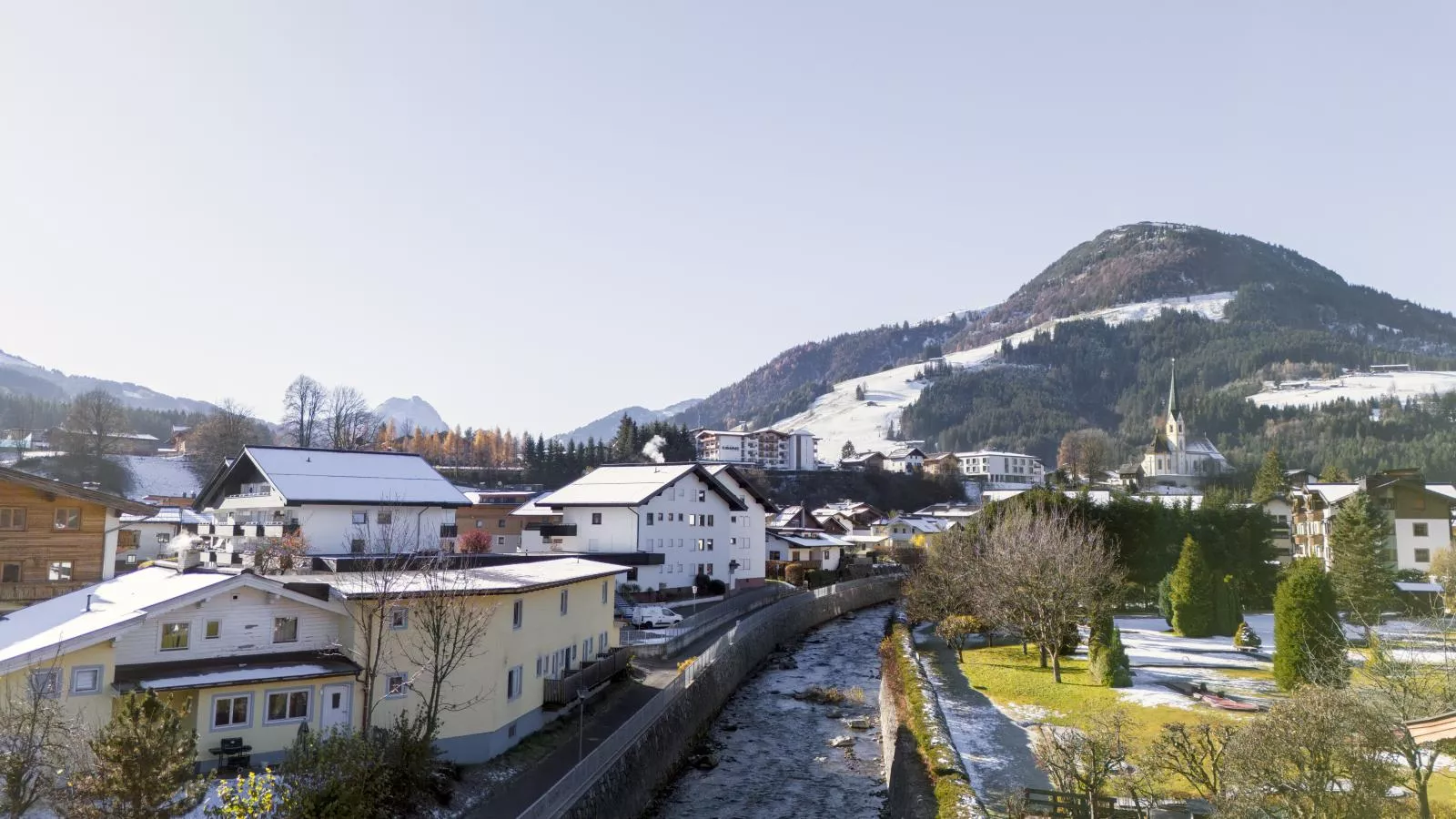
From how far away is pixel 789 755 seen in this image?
32.9 m

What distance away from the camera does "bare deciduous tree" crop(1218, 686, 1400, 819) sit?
48.1 feet

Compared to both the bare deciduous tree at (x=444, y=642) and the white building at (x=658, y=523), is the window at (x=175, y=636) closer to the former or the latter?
the bare deciduous tree at (x=444, y=642)

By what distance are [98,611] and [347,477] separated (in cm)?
2797

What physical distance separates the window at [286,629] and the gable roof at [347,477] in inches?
974

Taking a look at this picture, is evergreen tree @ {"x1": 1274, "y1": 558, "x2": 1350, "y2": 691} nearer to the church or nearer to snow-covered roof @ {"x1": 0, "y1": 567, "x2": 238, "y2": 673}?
snow-covered roof @ {"x1": 0, "y1": 567, "x2": 238, "y2": 673}

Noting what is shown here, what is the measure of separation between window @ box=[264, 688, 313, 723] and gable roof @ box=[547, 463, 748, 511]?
3907cm

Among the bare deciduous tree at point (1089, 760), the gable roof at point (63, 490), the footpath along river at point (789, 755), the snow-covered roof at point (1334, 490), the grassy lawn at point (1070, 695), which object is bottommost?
the footpath along river at point (789, 755)

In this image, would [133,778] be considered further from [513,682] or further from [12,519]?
[12,519]

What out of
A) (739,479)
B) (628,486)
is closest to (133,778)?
(628,486)

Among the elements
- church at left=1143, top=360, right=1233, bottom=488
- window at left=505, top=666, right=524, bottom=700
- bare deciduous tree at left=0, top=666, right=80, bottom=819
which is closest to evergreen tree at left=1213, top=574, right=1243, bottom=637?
window at left=505, top=666, right=524, bottom=700

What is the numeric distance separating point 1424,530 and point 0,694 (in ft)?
289

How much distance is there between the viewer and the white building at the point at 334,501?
47125 millimetres

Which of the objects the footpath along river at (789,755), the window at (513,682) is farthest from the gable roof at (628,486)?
the window at (513,682)

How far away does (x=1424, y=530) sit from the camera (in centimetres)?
Result: 7044
